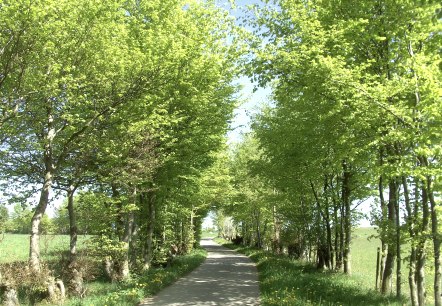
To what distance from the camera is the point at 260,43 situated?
10297mm

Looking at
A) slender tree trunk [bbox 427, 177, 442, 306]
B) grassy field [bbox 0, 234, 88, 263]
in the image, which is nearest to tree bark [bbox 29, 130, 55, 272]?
grassy field [bbox 0, 234, 88, 263]

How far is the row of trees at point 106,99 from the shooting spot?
30.2 feet

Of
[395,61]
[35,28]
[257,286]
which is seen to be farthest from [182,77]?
[257,286]

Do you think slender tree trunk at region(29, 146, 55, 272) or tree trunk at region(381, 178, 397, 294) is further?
slender tree trunk at region(29, 146, 55, 272)

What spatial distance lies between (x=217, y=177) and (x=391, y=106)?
2359 centimetres

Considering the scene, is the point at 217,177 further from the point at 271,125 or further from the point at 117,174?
the point at 117,174

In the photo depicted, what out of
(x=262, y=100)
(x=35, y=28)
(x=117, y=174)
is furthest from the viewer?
(x=262, y=100)

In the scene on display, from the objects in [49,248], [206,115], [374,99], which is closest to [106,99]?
[206,115]

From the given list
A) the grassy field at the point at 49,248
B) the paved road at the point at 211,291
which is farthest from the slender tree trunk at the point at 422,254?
the grassy field at the point at 49,248

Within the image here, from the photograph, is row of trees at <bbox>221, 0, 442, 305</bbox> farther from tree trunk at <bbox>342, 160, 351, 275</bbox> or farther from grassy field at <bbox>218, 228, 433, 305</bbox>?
grassy field at <bbox>218, 228, 433, 305</bbox>

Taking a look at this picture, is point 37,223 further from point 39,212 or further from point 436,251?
point 436,251

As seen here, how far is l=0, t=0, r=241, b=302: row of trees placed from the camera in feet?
30.2

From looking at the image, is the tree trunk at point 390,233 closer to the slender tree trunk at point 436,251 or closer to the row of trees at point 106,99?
the slender tree trunk at point 436,251

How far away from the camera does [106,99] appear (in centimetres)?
1130
